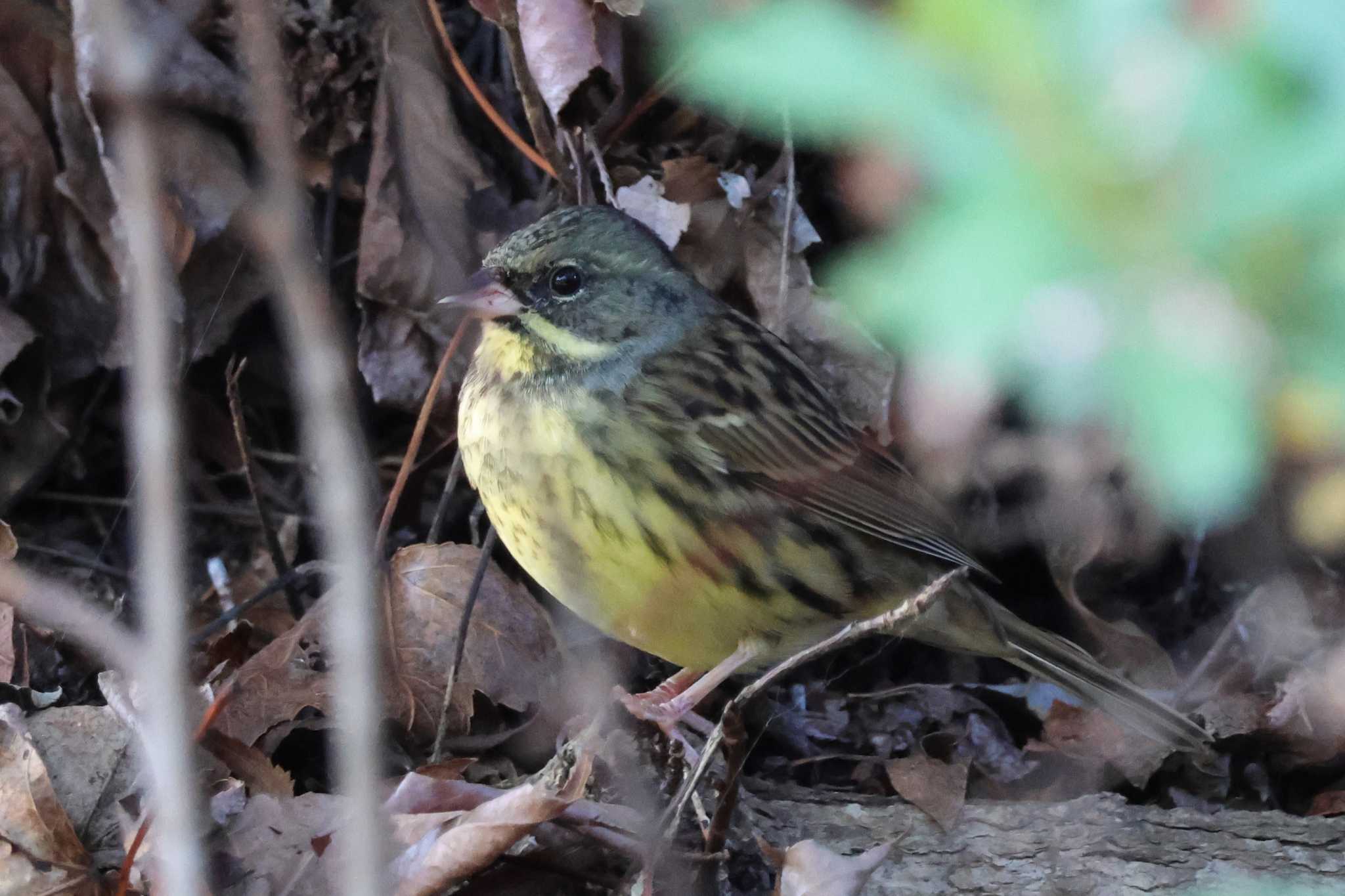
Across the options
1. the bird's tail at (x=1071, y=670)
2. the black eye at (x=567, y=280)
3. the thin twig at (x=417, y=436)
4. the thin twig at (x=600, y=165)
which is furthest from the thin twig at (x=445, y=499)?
the bird's tail at (x=1071, y=670)

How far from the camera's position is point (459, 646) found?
131 inches

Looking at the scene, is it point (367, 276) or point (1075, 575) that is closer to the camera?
point (367, 276)

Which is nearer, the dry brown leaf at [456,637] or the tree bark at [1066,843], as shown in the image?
the tree bark at [1066,843]

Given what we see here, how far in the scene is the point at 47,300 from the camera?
13.4 ft

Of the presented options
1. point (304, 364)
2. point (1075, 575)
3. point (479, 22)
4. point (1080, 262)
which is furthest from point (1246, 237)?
point (479, 22)

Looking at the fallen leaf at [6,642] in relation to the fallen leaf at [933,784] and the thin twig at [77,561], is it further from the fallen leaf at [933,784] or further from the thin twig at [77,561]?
the fallen leaf at [933,784]

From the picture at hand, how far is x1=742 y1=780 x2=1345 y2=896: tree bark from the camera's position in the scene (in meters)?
2.88

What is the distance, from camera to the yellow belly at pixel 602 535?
10.2 feet

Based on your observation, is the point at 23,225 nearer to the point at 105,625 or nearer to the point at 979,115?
the point at 105,625

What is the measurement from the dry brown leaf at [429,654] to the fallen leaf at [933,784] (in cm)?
93

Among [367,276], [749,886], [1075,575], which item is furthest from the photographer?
[1075,575]

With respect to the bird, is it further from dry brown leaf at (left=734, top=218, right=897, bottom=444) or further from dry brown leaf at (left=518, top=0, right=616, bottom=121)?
dry brown leaf at (left=518, top=0, right=616, bottom=121)

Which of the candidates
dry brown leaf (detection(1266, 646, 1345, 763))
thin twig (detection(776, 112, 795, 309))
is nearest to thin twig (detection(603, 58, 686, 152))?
thin twig (detection(776, 112, 795, 309))

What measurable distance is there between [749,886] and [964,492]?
1826 mm
